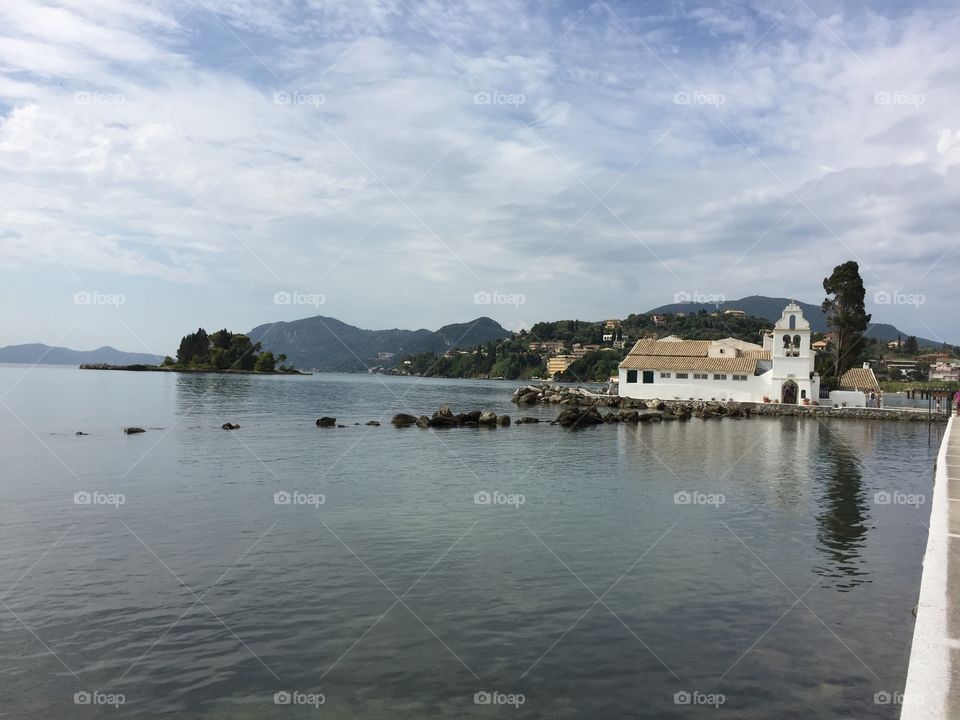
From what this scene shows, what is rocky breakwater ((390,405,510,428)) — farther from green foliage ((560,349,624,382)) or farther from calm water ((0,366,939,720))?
green foliage ((560,349,624,382))

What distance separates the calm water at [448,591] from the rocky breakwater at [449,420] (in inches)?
800

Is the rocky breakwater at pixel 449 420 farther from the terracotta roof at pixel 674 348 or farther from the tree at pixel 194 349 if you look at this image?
the tree at pixel 194 349

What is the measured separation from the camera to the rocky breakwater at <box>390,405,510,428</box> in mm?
47625

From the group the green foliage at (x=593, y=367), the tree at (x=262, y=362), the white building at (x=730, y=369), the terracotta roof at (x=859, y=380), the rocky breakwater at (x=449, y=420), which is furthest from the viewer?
the tree at (x=262, y=362)

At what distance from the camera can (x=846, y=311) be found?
73312 mm

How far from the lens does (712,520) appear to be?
61.1ft

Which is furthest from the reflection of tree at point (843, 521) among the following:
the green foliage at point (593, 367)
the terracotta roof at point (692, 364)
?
the green foliage at point (593, 367)

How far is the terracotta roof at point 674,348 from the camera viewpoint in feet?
236

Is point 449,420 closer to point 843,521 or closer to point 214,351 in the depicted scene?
point 843,521

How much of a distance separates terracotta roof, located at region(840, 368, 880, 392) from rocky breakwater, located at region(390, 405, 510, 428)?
4180cm

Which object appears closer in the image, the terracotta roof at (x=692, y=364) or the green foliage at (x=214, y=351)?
the terracotta roof at (x=692, y=364)

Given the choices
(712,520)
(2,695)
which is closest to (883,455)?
(712,520)

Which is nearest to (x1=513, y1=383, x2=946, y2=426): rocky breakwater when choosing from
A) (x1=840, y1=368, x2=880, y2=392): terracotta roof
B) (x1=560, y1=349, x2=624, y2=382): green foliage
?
(x1=840, y1=368, x2=880, y2=392): terracotta roof

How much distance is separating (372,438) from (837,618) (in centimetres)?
3019
